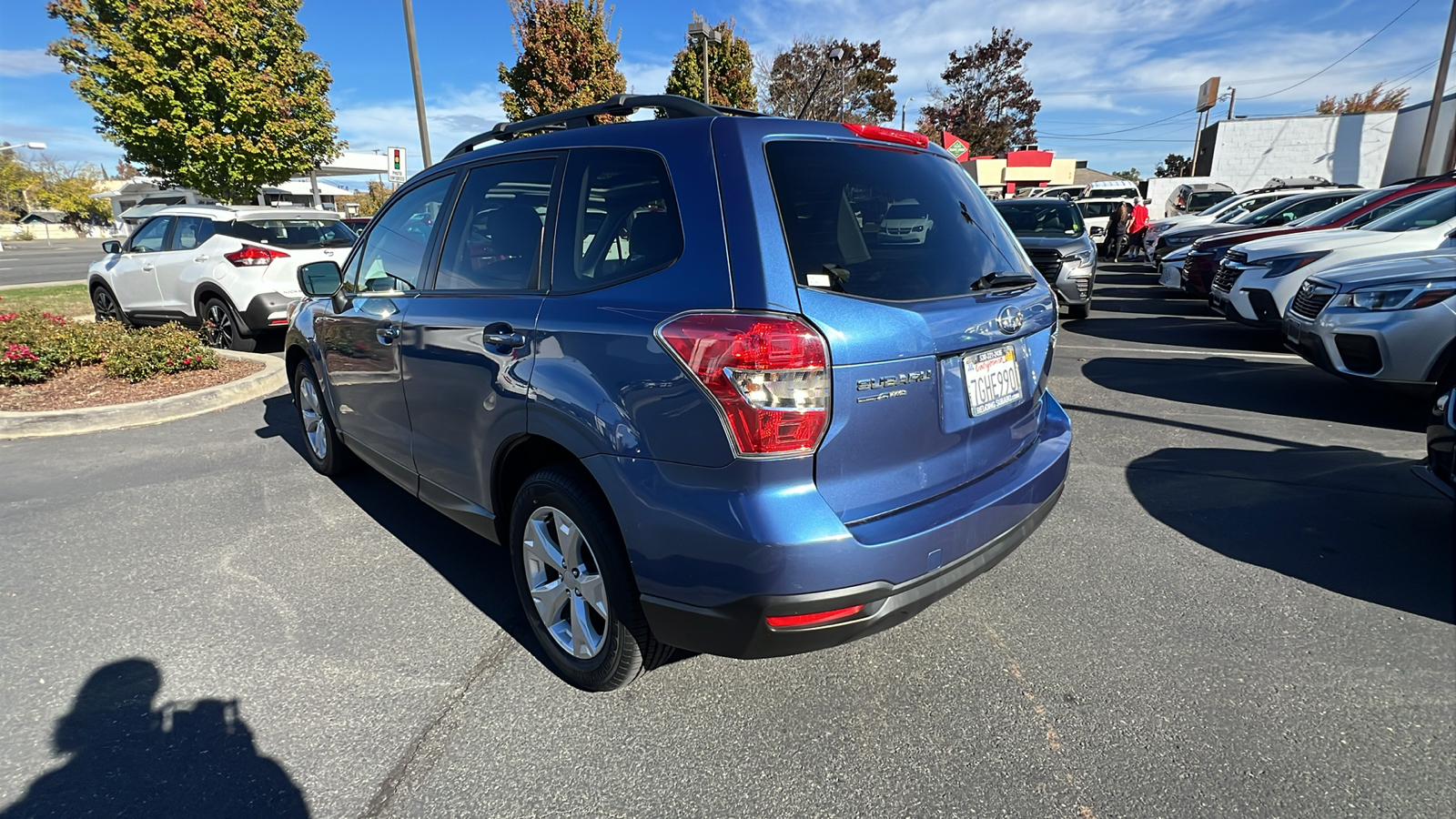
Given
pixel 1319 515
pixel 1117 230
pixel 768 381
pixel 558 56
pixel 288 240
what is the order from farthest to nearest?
pixel 1117 230
pixel 558 56
pixel 288 240
pixel 1319 515
pixel 768 381

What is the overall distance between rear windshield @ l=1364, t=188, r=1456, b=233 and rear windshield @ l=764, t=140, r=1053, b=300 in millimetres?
7778

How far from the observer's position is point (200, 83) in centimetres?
1322

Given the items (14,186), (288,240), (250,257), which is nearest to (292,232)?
(288,240)

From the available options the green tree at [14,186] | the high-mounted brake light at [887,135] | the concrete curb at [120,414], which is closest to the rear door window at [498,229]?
the high-mounted brake light at [887,135]

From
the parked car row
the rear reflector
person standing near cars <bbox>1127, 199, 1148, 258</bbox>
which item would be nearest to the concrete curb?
the rear reflector

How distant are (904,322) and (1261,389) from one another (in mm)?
6090

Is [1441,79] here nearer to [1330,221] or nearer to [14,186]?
[1330,221]

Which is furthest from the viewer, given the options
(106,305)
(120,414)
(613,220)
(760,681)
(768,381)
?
(106,305)

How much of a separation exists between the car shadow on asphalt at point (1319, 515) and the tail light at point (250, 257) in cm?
875

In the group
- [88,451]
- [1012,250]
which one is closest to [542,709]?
[1012,250]

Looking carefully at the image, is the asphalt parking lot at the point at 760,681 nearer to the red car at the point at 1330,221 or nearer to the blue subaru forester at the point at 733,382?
the blue subaru forester at the point at 733,382

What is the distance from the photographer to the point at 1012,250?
9.22 feet

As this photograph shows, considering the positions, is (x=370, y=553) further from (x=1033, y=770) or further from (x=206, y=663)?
(x=1033, y=770)

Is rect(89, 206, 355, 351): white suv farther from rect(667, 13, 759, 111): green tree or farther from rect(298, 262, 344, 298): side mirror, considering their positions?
rect(667, 13, 759, 111): green tree
